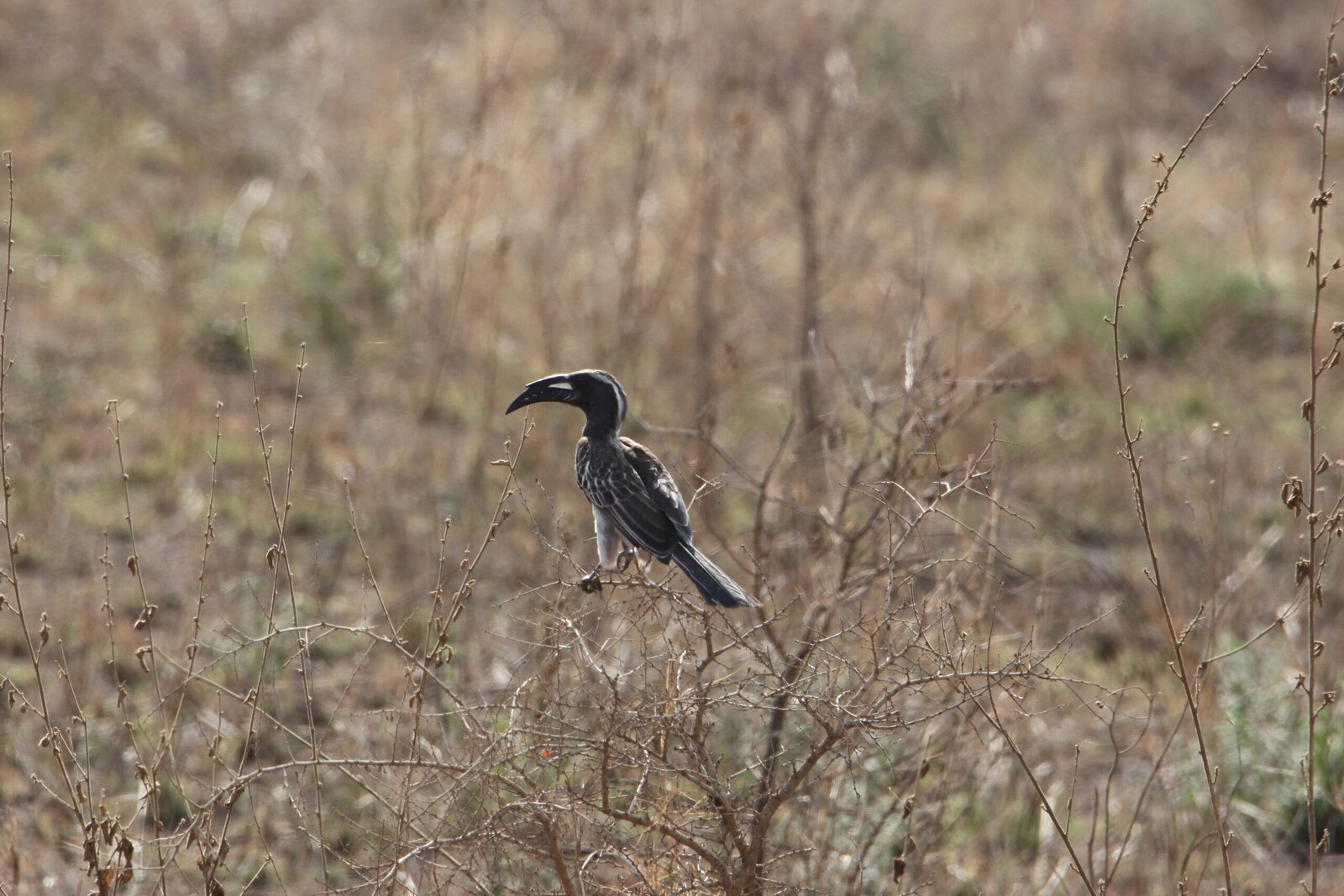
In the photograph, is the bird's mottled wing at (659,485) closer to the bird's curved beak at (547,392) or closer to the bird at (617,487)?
the bird at (617,487)

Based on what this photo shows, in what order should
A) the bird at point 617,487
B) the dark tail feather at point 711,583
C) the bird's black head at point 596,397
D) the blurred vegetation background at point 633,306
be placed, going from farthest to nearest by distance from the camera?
1. the blurred vegetation background at point 633,306
2. the bird's black head at point 596,397
3. the bird at point 617,487
4. the dark tail feather at point 711,583

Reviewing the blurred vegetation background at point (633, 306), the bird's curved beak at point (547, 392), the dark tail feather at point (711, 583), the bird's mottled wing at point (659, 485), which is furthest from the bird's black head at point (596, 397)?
the dark tail feather at point (711, 583)

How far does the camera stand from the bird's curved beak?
4.91 meters

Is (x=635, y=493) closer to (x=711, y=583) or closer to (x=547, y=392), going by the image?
(x=547, y=392)

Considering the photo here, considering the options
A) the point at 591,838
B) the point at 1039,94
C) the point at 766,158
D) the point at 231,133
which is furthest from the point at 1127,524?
the point at 231,133

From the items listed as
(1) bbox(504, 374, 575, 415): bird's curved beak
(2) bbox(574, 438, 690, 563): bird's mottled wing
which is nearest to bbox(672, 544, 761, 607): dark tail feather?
(2) bbox(574, 438, 690, 563): bird's mottled wing

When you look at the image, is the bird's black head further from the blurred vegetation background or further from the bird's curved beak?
the blurred vegetation background

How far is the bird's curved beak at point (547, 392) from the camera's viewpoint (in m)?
4.91

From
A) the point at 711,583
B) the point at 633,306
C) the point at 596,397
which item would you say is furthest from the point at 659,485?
the point at 633,306

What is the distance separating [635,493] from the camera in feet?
16.9

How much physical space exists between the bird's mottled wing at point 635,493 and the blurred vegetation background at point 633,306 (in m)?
0.27

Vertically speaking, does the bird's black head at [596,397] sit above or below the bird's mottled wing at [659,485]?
above

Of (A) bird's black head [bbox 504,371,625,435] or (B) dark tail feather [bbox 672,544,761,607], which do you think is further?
(A) bird's black head [bbox 504,371,625,435]

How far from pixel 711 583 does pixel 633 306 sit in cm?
467
